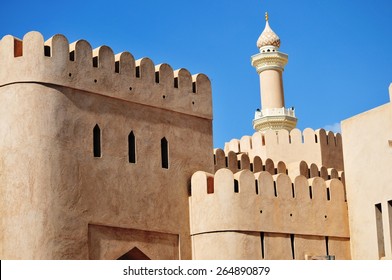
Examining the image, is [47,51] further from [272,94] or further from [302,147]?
[272,94]

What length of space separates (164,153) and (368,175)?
4892 mm

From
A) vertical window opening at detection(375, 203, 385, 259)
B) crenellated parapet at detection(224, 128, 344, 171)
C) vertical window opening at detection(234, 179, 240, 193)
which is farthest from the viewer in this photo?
crenellated parapet at detection(224, 128, 344, 171)

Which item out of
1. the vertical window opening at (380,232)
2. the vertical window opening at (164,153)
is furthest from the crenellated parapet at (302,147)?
the vertical window opening at (164,153)

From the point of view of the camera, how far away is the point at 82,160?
20672 mm

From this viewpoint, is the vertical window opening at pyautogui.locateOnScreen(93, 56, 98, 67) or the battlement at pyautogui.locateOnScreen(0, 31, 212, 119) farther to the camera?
the vertical window opening at pyautogui.locateOnScreen(93, 56, 98, 67)

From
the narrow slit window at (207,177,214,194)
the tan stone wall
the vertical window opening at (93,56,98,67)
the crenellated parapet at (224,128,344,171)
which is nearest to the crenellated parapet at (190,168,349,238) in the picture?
the narrow slit window at (207,177,214,194)

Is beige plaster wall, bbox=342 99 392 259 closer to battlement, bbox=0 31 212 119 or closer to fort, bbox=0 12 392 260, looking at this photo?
fort, bbox=0 12 392 260

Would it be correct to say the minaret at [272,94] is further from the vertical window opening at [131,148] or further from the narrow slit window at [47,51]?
the narrow slit window at [47,51]

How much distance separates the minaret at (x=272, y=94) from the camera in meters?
35.2

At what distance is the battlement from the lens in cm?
2059

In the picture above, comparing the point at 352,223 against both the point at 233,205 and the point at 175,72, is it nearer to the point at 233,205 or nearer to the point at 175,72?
the point at 233,205

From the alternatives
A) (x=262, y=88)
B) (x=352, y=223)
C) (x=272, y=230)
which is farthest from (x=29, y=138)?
(x=262, y=88)

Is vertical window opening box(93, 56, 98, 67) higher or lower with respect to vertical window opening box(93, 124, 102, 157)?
higher

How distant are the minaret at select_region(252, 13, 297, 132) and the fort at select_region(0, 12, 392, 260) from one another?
33.4 feet
